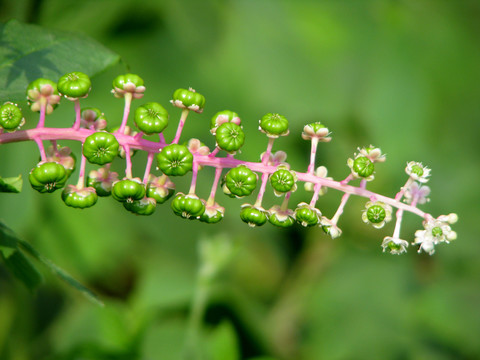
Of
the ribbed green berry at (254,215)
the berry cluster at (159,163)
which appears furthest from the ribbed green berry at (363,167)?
the ribbed green berry at (254,215)

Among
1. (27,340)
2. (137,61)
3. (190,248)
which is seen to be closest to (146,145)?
(27,340)

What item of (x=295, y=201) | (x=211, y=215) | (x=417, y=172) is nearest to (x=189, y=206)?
(x=211, y=215)

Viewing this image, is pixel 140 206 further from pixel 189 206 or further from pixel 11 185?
pixel 11 185

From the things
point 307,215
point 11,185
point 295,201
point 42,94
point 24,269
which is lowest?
point 295,201

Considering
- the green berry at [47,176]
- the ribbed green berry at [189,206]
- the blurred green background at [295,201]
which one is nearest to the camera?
the green berry at [47,176]

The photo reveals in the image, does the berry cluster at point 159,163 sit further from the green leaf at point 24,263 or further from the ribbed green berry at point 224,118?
the green leaf at point 24,263
